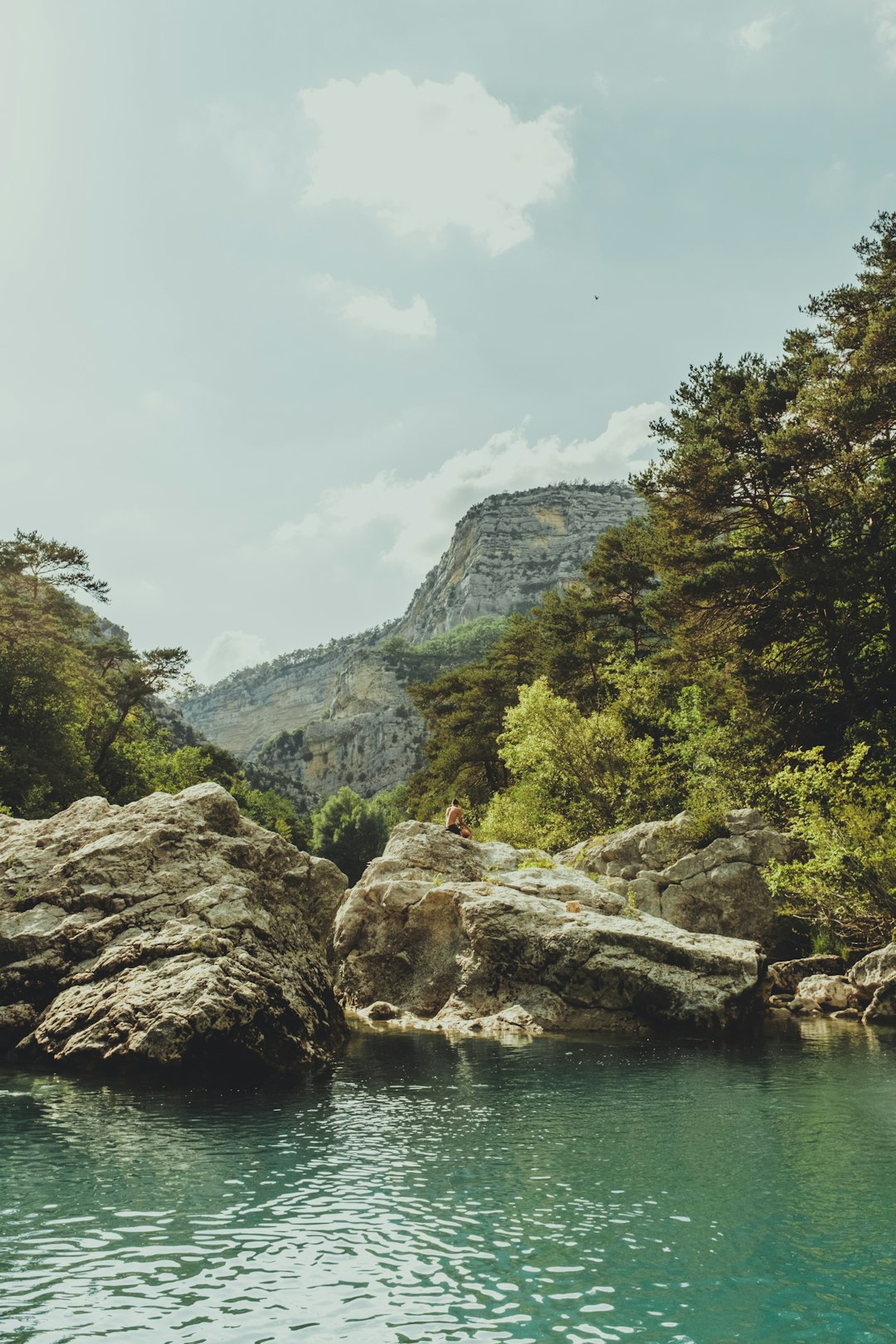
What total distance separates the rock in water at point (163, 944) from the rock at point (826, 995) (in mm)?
11830

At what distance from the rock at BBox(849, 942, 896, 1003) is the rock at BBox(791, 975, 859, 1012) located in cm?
27

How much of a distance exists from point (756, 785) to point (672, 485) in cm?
1122

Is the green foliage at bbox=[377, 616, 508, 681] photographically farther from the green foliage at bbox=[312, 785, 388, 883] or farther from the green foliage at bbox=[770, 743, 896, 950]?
the green foliage at bbox=[770, 743, 896, 950]

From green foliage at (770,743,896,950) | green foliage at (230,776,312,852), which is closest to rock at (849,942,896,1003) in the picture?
green foliage at (770,743,896,950)

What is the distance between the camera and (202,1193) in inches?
341

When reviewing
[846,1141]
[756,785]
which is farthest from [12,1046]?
[756,785]

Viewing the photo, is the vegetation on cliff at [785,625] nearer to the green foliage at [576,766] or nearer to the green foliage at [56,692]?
the green foliage at [576,766]

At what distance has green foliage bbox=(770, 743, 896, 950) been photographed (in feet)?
72.9

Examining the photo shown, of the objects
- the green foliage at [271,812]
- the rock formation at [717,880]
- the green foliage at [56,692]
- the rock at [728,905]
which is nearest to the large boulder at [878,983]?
the rock formation at [717,880]

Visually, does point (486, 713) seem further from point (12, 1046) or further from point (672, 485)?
point (12, 1046)

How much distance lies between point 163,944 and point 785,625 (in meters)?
23.4

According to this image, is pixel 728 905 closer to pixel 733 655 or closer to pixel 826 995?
pixel 826 995

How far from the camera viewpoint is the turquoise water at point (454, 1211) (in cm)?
617

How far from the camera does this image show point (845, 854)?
2225 centimetres
